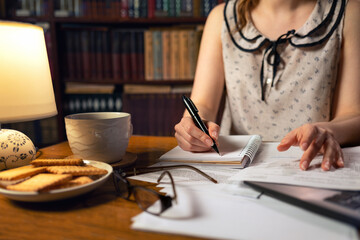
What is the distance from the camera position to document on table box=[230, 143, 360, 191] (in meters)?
0.45

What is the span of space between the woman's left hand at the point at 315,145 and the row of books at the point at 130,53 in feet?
4.29

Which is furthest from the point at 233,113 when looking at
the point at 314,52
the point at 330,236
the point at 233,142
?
the point at 330,236

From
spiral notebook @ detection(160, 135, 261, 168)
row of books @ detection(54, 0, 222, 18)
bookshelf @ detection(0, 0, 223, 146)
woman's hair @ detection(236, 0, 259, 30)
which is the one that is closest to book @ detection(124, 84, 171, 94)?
bookshelf @ detection(0, 0, 223, 146)

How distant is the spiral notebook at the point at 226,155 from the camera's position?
61 centimetres

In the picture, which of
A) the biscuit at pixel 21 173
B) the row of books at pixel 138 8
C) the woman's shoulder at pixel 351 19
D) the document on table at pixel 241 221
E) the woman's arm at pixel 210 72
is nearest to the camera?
the document on table at pixel 241 221

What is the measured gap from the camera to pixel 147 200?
438 mm

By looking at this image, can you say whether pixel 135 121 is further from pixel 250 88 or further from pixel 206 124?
pixel 206 124

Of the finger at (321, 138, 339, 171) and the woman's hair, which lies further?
the woman's hair

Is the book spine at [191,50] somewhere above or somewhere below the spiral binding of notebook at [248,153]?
above

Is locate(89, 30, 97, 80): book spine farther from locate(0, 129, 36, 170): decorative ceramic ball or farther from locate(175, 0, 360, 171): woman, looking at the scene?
locate(0, 129, 36, 170): decorative ceramic ball

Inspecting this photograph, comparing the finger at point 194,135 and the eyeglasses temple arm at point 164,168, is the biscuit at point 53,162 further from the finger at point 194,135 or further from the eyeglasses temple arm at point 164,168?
the finger at point 194,135

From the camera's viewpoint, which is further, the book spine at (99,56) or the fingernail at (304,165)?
the book spine at (99,56)

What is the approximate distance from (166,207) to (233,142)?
383mm

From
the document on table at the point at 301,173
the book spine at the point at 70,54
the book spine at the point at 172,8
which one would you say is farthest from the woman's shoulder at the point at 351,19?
the book spine at the point at 70,54
